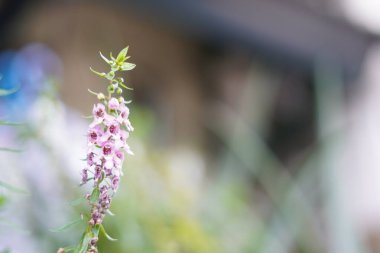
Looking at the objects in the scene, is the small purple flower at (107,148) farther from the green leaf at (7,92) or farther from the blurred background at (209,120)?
the blurred background at (209,120)

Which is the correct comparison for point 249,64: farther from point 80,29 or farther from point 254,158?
point 254,158

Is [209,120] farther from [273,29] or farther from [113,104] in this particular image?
[113,104]

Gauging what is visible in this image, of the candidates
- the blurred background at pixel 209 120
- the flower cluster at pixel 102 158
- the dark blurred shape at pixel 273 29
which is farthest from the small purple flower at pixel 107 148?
the dark blurred shape at pixel 273 29

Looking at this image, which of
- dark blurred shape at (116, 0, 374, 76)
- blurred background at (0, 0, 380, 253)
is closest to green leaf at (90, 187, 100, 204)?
blurred background at (0, 0, 380, 253)

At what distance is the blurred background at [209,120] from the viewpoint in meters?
0.89

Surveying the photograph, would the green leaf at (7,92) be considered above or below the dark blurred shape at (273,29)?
below

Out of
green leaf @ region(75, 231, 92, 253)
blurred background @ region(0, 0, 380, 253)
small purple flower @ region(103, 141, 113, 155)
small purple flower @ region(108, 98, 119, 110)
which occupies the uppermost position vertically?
blurred background @ region(0, 0, 380, 253)

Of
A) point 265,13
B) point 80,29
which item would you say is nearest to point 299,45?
point 265,13

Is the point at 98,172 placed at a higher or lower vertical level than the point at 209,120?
lower

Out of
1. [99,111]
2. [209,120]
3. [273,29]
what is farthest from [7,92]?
[209,120]

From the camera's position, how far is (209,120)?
8.95 ft

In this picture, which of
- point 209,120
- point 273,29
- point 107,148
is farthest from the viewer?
point 209,120

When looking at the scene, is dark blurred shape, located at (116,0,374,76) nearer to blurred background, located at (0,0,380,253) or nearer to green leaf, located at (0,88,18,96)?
blurred background, located at (0,0,380,253)

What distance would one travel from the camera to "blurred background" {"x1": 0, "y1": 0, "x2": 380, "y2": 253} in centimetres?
89
